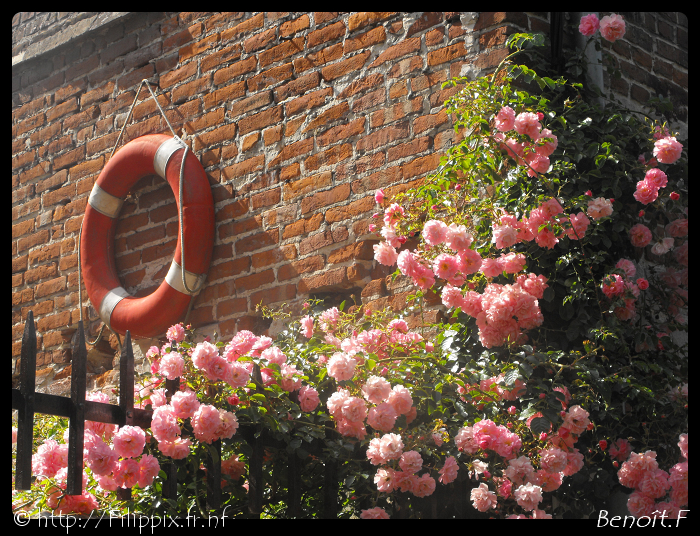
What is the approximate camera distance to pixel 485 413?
180cm

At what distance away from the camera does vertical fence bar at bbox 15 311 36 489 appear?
1298mm

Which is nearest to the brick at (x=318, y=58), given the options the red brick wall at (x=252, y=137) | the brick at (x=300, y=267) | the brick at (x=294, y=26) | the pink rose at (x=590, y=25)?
the red brick wall at (x=252, y=137)

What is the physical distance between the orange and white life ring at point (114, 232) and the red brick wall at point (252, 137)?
7 cm

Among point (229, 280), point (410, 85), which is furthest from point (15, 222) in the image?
point (410, 85)

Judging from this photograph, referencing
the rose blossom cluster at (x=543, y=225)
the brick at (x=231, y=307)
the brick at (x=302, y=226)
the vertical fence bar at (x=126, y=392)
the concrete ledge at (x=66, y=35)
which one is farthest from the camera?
the concrete ledge at (x=66, y=35)

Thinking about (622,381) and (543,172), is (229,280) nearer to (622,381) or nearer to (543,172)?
(543,172)

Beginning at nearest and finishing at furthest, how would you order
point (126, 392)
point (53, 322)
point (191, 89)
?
1. point (126, 392)
2. point (191, 89)
3. point (53, 322)

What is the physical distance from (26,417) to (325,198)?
4.62ft

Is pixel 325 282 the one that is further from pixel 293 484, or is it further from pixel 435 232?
pixel 293 484

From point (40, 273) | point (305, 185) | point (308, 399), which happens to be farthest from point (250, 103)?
point (308, 399)

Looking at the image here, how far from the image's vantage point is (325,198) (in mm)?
2525

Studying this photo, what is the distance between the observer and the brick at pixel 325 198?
248cm

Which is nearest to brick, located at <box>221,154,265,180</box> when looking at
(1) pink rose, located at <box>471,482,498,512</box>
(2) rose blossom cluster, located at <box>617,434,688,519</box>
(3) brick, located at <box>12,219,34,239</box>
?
(3) brick, located at <box>12,219,34,239</box>

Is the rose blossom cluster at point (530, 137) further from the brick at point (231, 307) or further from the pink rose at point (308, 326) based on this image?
the brick at point (231, 307)
